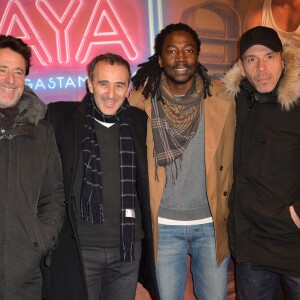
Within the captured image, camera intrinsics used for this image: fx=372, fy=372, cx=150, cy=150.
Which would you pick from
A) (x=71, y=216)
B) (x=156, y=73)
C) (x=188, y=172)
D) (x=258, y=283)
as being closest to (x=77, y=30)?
(x=156, y=73)

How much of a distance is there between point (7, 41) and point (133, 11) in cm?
160

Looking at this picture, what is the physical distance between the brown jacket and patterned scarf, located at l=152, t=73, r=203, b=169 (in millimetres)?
60

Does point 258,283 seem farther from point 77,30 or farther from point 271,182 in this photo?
point 77,30

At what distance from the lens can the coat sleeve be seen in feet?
7.06

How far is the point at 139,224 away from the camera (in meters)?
2.54

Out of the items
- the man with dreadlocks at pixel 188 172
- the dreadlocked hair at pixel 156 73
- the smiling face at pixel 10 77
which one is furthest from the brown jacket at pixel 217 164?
the smiling face at pixel 10 77

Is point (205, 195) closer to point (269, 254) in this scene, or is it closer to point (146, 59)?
point (269, 254)

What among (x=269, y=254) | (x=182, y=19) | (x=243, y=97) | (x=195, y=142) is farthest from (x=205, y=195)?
(x=182, y=19)

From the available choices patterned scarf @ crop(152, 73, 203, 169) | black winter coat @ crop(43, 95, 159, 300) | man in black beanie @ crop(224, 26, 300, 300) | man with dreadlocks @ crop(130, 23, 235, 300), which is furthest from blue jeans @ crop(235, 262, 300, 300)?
patterned scarf @ crop(152, 73, 203, 169)

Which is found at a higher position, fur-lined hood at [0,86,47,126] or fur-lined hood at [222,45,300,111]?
fur-lined hood at [222,45,300,111]

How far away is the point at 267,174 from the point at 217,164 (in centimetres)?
38

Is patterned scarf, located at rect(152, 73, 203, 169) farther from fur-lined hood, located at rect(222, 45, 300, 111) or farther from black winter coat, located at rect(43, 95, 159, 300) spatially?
fur-lined hood, located at rect(222, 45, 300, 111)

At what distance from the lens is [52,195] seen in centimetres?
225

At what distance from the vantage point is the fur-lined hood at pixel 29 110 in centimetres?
210
